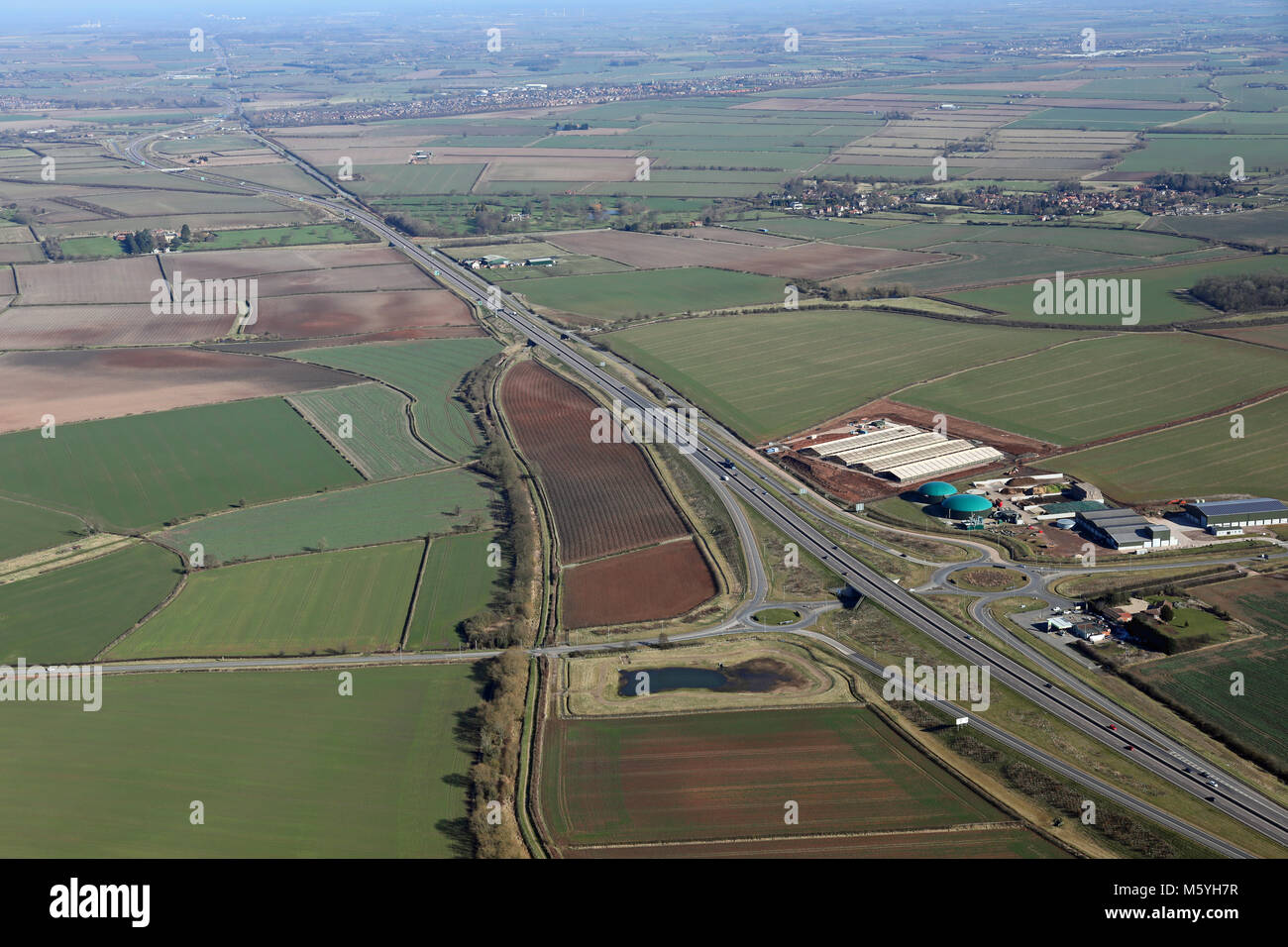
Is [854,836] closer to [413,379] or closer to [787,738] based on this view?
[787,738]

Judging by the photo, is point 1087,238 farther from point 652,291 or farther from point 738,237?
point 652,291

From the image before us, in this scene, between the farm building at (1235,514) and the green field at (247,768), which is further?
the farm building at (1235,514)

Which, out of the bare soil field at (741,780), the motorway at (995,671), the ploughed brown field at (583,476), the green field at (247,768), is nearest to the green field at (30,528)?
the green field at (247,768)

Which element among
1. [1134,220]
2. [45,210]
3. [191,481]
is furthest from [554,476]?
[45,210]

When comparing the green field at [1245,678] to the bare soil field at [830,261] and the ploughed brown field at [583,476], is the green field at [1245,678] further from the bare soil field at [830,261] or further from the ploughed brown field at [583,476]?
the bare soil field at [830,261]

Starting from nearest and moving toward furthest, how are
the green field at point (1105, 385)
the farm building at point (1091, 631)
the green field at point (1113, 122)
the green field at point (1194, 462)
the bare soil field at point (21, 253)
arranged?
1. the farm building at point (1091, 631)
2. the green field at point (1194, 462)
3. the green field at point (1105, 385)
4. the bare soil field at point (21, 253)
5. the green field at point (1113, 122)

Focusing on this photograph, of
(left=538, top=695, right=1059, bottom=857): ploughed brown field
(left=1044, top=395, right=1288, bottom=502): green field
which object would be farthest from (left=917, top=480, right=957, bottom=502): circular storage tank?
(left=538, top=695, right=1059, bottom=857): ploughed brown field

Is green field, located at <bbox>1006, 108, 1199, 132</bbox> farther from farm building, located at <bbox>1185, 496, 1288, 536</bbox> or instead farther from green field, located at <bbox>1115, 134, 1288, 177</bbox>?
farm building, located at <bbox>1185, 496, 1288, 536</bbox>
